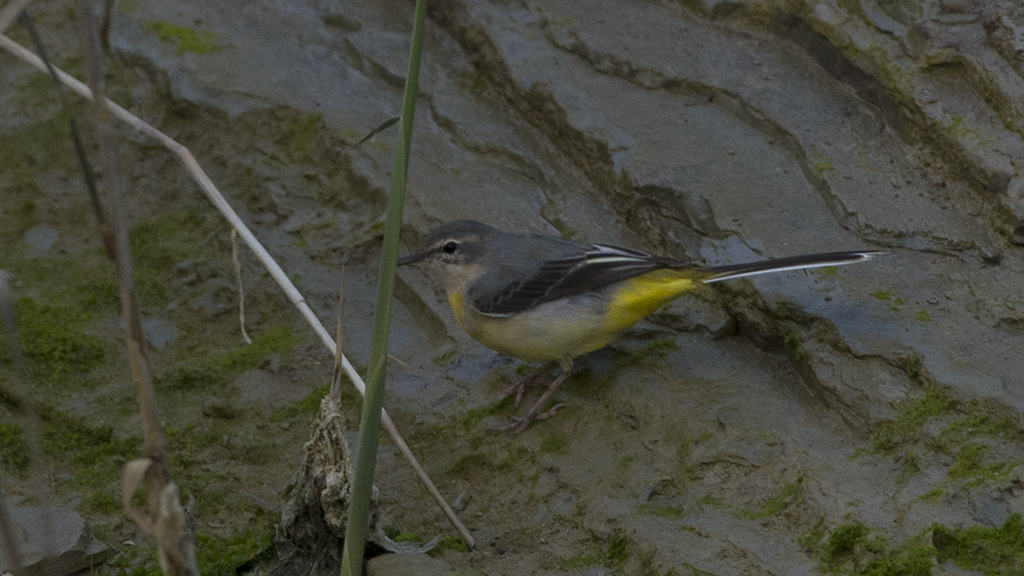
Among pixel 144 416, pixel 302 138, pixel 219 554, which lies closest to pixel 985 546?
pixel 144 416

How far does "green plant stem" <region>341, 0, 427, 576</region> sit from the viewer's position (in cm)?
294

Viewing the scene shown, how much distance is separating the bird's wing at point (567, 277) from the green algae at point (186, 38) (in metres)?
3.78

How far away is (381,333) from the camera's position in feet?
10.3

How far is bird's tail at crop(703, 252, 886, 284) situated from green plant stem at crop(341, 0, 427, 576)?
253 cm

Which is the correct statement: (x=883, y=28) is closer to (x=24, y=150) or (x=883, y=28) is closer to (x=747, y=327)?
(x=747, y=327)

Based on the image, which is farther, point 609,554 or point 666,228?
point 666,228

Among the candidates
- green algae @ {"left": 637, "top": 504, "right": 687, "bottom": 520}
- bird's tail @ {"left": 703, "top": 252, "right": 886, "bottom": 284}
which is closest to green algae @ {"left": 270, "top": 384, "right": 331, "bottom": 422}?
green algae @ {"left": 637, "top": 504, "right": 687, "bottom": 520}

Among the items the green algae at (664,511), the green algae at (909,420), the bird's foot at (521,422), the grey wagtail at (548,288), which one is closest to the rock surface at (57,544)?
the bird's foot at (521,422)

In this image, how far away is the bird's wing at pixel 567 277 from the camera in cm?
536

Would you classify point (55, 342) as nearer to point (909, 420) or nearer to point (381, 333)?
point (381, 333)

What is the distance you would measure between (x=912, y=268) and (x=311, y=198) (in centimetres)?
405

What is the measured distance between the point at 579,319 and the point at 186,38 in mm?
4533

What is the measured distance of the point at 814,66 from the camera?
6.49m

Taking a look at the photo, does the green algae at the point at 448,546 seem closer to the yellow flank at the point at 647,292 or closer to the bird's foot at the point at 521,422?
the bird's foot at the point at 521,422
